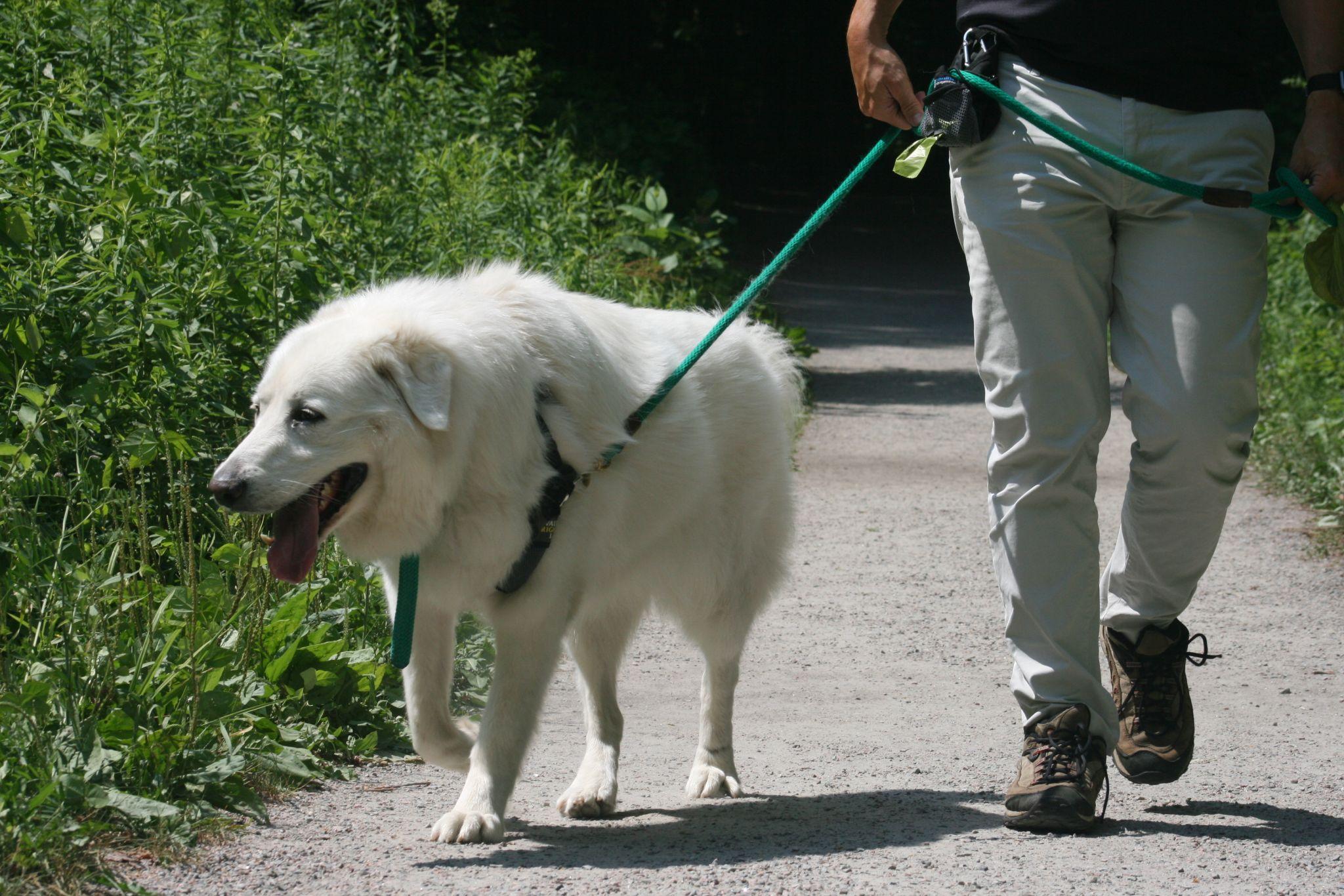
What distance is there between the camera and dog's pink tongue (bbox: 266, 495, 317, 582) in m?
3.19

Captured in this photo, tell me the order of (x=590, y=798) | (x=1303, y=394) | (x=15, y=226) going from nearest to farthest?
(x=590, y=798) < (x=15, y=226) < (x=1303, y=394)

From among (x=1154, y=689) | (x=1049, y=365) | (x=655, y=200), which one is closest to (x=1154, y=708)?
(x=1154, y=689)

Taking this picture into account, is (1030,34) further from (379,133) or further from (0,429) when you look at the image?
(379,133)

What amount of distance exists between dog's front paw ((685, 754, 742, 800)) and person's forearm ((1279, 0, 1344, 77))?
2.25 meters

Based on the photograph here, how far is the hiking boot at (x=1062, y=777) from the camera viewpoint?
321 cm

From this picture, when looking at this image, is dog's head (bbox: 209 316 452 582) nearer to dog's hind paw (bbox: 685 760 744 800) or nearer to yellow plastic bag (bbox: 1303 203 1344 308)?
dog's hind paw (bbox: 685 760 744 800)

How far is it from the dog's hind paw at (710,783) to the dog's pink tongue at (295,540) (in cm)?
126

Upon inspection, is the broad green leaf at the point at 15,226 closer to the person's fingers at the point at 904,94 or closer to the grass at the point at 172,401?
the grass at the point at 172,401

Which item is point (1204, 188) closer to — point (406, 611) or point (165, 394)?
point (406, 611)

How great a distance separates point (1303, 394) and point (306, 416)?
690 cm

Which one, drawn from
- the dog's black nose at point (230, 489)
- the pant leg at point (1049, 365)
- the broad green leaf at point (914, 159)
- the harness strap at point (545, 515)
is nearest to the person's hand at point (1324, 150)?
the pant leg at point (1049, 365)

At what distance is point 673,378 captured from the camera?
3771 mm

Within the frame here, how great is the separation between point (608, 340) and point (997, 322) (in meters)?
1.01

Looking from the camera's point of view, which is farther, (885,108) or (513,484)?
(885,108)
